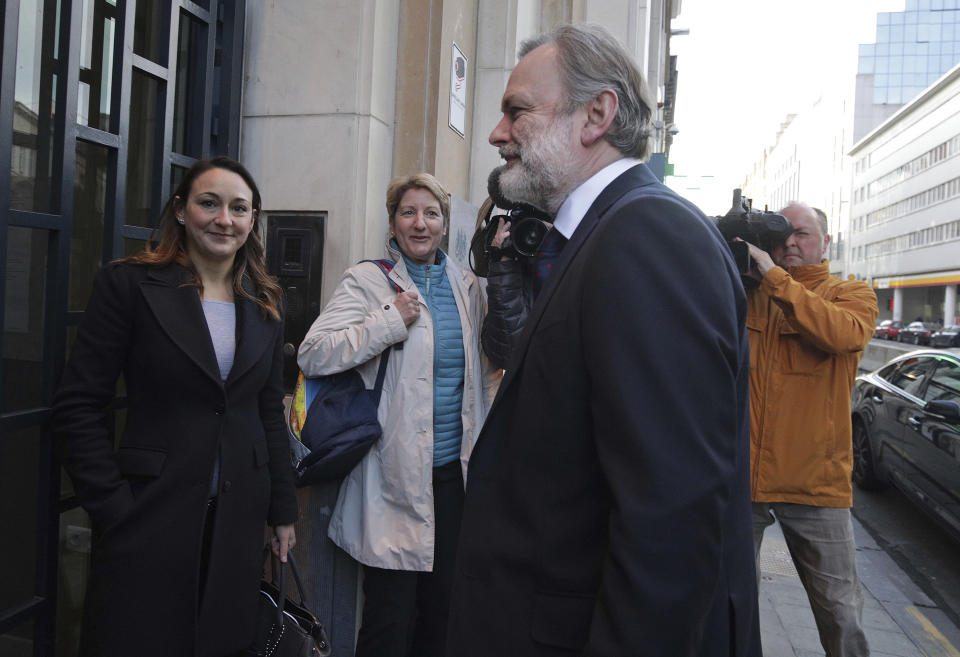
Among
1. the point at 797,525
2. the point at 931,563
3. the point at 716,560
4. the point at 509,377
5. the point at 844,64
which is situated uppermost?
the point at 844,64

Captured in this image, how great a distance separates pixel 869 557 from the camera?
5.47 m

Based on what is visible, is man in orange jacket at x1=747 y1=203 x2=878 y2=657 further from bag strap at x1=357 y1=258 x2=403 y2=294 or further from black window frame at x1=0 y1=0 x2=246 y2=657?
black window frame at x1=0 y1=0 x2=246 y2=657

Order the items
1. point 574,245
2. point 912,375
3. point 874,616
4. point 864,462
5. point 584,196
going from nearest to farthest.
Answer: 1. point 574,245
2. point 584,196
3. point 874,616
4. point 912,375
5. point 864,462

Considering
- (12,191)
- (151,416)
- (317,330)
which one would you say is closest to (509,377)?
(151,416)

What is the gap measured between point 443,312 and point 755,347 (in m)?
1.42

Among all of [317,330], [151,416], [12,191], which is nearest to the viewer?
[151,416]

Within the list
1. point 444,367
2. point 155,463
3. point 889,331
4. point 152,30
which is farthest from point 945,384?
point 889,331

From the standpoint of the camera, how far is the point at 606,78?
1448mm

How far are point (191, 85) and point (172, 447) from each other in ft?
6.03

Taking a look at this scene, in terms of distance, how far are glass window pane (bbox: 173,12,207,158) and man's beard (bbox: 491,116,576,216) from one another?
203 cm

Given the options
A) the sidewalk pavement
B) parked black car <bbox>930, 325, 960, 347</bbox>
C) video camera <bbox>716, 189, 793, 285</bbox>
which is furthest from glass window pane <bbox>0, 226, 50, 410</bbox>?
parked black car <bbox>930, 325, 960, 347</bbox>

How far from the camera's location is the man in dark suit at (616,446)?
108cm

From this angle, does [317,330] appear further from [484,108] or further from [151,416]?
[484,108]

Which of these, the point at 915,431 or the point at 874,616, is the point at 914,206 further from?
the point at 874,616
